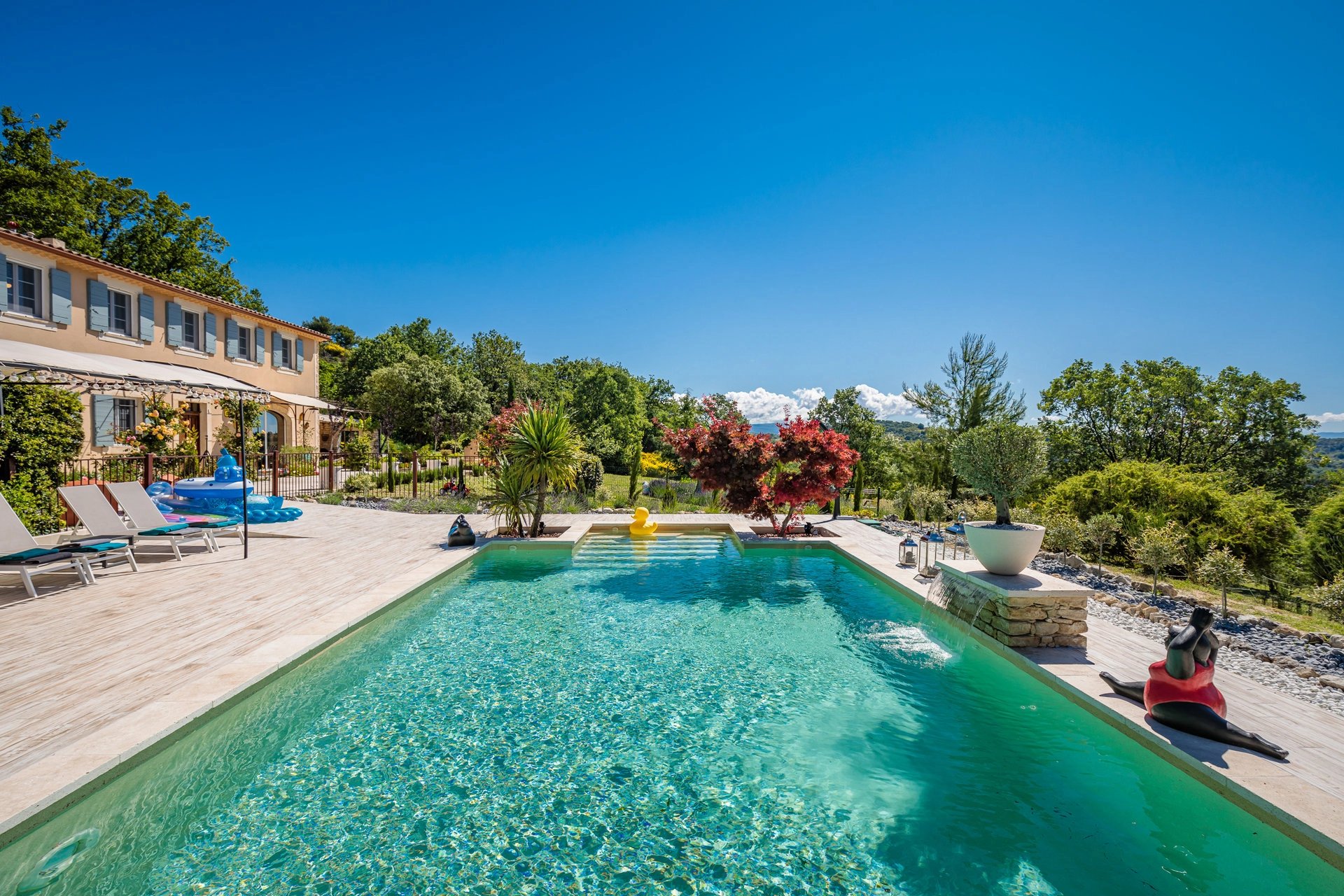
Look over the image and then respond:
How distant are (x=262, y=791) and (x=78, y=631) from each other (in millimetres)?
3551

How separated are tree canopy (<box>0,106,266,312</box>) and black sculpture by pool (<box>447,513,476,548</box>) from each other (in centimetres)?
2188

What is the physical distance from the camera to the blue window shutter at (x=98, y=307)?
14.9 metres

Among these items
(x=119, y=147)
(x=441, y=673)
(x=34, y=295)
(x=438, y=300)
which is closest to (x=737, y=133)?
(x=441, y=673)

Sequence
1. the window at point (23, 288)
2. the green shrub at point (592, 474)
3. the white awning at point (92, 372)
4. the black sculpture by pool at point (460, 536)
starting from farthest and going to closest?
the green shrub at point (592, 474) < the window at point (23, 288) < the black sculpture by pool at point (460, 536) < the white awning at point (92, 372)

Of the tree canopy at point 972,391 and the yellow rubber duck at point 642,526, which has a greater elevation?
the tree canopy at point 972,391

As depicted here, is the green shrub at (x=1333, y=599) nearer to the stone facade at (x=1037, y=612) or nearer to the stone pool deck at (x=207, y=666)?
the stone pool deck at (x=207, y=666)

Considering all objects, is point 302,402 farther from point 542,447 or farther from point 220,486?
point 542,447

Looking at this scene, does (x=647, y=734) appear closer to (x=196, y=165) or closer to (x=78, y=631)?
(x=78, y=631)

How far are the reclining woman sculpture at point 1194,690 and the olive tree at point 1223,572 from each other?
3.59 meters

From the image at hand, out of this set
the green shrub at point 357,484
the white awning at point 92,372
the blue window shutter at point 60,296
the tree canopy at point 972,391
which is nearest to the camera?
the white awning at point 92,372

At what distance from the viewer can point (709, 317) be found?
26.4m

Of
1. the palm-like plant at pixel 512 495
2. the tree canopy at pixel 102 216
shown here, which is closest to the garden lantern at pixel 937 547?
the palm-like plant at pixel 512 495

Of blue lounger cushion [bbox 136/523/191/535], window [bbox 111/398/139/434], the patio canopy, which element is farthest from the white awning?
window [bbox 111/398/139/434]

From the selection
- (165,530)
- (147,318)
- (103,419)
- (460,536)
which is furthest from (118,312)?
(460,536)
